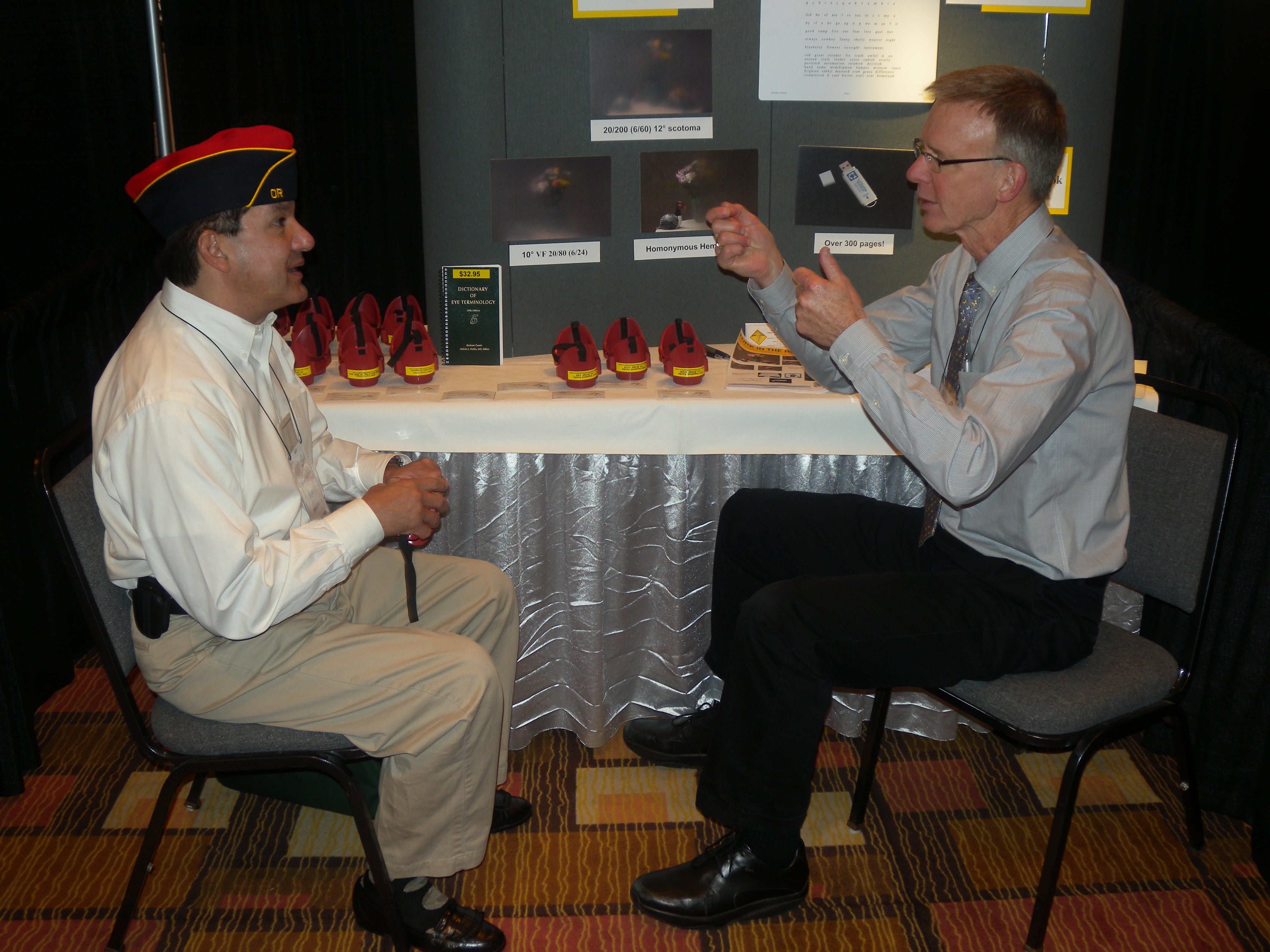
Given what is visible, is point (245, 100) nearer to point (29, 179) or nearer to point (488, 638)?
point (29, 179)

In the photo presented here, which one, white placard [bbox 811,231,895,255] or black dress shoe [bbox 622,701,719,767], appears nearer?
black dress shoe [bbox 622,701,719,767]

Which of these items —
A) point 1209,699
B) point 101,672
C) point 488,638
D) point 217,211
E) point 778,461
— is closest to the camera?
point 217,211

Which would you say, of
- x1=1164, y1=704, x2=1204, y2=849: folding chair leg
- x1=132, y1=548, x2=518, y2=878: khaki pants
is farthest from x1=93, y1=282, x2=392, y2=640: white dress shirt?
x1=1164, y1=704, x2=1204, y2=849: folding chair leg

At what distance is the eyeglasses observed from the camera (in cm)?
175

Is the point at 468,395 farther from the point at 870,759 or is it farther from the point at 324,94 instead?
the point at 870,759

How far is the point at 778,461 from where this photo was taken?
229 cm

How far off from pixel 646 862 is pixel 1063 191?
2.01 meters

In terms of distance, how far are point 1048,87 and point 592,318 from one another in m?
1.30

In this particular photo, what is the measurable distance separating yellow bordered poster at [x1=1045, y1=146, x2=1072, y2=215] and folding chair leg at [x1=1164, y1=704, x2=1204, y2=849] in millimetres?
1394

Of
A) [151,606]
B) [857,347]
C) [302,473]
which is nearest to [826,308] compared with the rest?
[857,347]

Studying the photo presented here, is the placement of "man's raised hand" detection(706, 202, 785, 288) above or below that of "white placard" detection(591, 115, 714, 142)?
below

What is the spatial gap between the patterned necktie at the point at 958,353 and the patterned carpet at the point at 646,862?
0.67 metres

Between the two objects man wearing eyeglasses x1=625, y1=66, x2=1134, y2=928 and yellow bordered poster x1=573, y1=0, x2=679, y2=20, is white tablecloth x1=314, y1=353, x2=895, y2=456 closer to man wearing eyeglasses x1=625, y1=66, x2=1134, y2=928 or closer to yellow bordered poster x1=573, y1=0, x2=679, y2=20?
man wearing eyeglasses x1=625, y1=66, x2=1134, y2=928

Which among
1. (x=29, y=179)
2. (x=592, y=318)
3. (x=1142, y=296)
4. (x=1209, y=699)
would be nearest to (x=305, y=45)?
(x=29, y=179)
